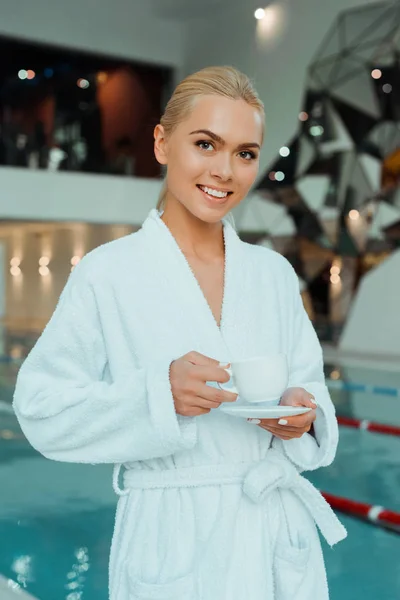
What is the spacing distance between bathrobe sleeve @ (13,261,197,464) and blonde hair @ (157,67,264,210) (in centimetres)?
37

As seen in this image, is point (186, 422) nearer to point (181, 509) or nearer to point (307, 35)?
point (181, 509)

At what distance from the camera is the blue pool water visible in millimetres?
2990

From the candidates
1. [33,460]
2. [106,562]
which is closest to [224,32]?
[33,460]

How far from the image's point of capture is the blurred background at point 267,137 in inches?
488

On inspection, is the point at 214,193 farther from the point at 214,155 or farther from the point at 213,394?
the point at 213,394

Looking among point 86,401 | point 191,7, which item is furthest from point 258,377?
point 191,7

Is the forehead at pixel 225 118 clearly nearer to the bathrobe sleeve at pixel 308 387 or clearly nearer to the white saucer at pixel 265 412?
the bathrobe sleeve at pixel 308 387

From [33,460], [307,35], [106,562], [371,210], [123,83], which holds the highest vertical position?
[307,35]

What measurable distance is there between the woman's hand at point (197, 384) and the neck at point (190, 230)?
38cm

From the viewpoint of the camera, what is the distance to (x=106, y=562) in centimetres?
318

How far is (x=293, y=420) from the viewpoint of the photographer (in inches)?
52.1

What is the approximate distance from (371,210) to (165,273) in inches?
455

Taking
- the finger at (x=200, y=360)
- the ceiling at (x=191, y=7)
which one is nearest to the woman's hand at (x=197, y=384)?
the finger at (x=200, y=360)

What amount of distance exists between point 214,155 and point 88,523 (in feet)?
8.81
